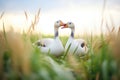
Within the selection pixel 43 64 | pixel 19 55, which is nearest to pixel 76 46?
pixel 43 64

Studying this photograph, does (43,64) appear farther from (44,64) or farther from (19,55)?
(19,55)

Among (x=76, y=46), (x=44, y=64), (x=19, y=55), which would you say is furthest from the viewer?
(x=76, y=46)

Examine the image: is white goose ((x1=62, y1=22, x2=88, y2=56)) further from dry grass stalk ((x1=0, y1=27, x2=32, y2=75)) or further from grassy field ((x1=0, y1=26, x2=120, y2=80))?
dry grass stalk ((x1=0, y1=27, x2=32, y2=75))

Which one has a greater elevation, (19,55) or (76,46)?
(19,55)

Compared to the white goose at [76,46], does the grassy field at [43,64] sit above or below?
above

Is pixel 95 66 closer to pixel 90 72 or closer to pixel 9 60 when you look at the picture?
pixel 90 72

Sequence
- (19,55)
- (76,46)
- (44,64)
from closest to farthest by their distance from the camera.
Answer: (19,55) → (44,64) → (76,46)

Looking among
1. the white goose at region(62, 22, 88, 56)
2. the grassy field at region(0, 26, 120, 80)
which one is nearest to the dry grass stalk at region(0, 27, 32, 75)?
the grassy field at region(0, 26, 120, 80)

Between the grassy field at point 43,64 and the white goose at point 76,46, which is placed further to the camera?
the white goose at point 76,46

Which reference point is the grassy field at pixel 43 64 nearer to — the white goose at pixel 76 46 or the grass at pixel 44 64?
the grass at pixel 44 64

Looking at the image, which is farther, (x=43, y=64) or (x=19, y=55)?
(x=43, y=64)

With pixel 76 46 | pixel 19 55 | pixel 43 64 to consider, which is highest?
pixel 19 55

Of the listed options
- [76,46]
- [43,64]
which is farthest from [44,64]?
[76,46]

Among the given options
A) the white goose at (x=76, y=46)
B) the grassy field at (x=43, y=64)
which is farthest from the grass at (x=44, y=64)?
the white goose at (x=76, y=46)
